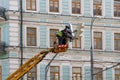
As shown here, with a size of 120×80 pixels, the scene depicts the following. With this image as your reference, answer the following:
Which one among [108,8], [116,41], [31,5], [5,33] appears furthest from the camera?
[116,41]

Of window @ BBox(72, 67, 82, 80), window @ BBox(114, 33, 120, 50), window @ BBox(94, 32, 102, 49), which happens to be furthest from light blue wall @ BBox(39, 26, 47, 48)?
window @ BBox(114, 33, 120, 50)

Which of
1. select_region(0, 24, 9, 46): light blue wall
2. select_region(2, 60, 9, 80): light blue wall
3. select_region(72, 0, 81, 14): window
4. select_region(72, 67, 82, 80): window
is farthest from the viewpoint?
select_region(72, 0, 81, 14): window

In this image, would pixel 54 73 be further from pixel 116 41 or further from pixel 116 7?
pixel 116 7

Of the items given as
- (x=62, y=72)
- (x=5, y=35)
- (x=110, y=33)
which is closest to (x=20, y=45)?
(x=5, y=35)

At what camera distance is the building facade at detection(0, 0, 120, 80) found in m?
46.0

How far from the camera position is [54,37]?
4734cm

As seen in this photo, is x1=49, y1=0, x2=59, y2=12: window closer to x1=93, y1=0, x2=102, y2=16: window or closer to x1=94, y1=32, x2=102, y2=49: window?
x1=93, y1=0, x2=102, y2=16: window

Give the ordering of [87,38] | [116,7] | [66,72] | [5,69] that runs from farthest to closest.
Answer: [116,7] → [87,38] → [66,72] → [5,69]

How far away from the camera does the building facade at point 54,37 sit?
45969mm

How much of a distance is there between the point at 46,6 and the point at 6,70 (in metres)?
6.43

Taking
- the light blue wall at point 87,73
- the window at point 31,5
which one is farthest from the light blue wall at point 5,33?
the light blue wall at point 87,73

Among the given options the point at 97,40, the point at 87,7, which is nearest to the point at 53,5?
the point at 87,7

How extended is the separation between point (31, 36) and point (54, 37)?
6.53 ft

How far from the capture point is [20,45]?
46.0 meters
